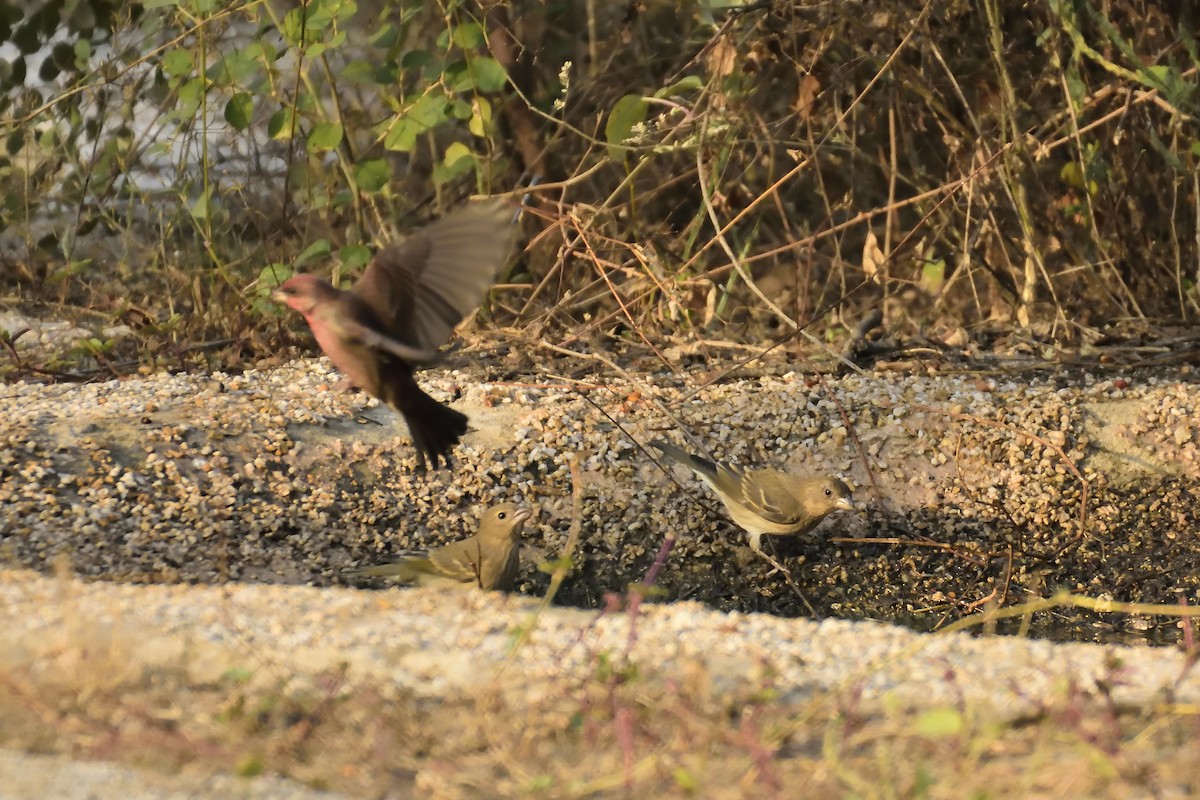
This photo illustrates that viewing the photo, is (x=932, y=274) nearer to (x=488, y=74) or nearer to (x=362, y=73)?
(x=488, y=74)

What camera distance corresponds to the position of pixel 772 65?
7051mm

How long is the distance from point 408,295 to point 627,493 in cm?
154

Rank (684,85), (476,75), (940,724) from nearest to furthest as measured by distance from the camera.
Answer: (940,724), (684,85), (476,75)

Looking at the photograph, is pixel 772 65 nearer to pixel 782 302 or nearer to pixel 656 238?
pixel 656 238

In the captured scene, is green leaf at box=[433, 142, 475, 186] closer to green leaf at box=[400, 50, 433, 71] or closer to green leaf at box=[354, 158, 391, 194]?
green leaf at box=[354, 158, 391, 194]

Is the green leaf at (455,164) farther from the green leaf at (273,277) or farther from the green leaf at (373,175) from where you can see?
the green leaf at (273,277)

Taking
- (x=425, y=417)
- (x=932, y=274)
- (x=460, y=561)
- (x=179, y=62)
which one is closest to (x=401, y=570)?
(x=460, y=561)

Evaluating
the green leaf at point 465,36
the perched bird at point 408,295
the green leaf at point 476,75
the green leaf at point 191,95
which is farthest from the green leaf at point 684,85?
the perched bird at point 408,295

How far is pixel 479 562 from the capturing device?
4.73m

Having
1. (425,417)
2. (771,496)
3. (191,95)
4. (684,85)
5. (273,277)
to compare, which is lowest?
(771,496)

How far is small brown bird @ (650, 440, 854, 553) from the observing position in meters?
5.12

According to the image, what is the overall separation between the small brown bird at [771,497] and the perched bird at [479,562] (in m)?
0.78

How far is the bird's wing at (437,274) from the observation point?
4.20 m

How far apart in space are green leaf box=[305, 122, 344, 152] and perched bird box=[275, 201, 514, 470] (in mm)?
2296
